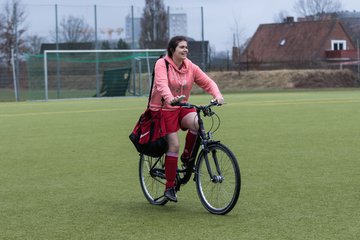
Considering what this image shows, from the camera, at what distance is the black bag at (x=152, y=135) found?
707 cm

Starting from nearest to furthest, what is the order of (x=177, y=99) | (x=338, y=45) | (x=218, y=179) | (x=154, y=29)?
(x=177, y=99) < (x=218, y=179) < (x=154, y=29) < (x=338, y=45)

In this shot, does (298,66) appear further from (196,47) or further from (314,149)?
(314,149)

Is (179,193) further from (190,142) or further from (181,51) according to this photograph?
(181,51)

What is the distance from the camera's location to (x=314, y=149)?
11.6 meters

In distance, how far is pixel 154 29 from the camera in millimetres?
46344

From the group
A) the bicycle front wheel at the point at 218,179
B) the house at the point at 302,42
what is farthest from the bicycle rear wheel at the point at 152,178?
the house at the point at 302,42

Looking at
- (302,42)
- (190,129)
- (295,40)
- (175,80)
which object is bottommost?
(190,129)

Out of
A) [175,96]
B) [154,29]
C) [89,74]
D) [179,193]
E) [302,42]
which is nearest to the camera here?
[175,96]

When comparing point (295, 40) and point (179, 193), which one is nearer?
point (179, 193)

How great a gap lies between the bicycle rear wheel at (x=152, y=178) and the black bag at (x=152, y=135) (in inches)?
14.2

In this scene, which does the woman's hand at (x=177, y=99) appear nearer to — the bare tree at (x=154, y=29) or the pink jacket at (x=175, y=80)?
the pink jacket at (x=175, y=80)

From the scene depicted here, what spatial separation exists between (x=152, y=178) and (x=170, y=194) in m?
0.67

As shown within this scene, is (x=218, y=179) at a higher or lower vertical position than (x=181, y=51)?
lower

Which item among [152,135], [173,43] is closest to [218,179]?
[152,135]
